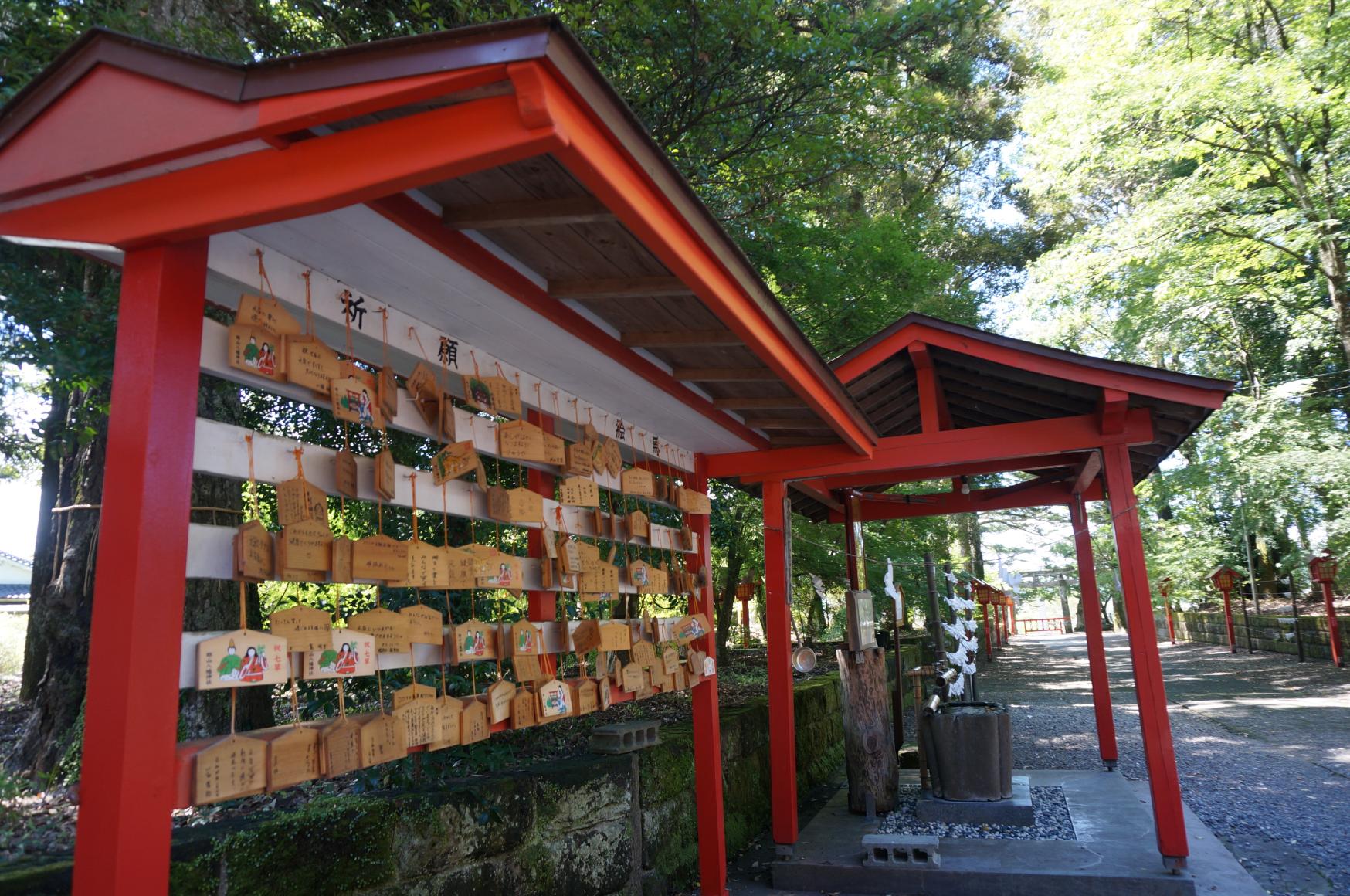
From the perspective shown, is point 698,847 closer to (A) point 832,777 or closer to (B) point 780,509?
(B) point 780,509

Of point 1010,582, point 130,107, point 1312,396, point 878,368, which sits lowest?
point 1010,582

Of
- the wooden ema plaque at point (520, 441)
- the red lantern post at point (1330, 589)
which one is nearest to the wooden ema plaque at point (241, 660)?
the wooden ema plaque at point (520, 441)

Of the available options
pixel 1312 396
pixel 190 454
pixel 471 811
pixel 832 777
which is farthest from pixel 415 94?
pixel 1312 396

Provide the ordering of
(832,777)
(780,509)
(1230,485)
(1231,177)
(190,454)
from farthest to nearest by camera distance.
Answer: (1230,485)
(1231,177)
(832,777)
(780,509)
(190,454)

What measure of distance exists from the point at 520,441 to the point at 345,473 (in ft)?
2.88

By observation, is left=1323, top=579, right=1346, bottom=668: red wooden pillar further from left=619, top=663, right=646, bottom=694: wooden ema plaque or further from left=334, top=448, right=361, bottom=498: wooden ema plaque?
left=334, top=448, right=361, bottom=498: wooden ema plaque

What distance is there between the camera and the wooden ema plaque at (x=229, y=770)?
172cm

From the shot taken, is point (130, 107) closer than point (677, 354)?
Yes

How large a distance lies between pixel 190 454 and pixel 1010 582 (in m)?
8.33

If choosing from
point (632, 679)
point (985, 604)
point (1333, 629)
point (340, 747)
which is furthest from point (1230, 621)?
point (340, 747)

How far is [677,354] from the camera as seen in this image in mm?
3701

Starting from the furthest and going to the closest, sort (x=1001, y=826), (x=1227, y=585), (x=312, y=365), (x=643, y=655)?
(x=1227, y=585)
(x=1001, y=826)
(x=643, y=655)
(x=312, y=365)

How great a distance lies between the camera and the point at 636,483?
13.4 ft

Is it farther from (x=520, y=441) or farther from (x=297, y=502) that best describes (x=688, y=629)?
(x=297, y=502)
